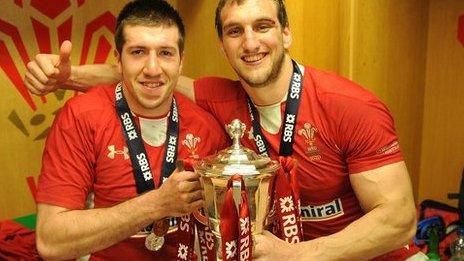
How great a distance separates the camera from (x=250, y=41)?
1622mm

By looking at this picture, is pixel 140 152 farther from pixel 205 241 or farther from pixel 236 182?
pixel 236 182

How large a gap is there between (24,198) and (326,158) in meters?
1.45

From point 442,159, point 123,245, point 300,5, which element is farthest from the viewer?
point 442,159

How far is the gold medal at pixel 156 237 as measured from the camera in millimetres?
1576

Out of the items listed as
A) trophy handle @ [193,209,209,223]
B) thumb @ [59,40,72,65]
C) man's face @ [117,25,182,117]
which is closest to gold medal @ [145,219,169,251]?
trophy handle @ [193,209,209,223]

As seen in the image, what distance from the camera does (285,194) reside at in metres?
1.44

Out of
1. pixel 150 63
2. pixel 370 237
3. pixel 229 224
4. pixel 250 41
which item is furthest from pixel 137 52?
pixel 370 237

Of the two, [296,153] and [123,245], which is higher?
[296,153]

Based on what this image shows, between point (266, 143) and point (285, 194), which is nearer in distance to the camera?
point (285, 194)

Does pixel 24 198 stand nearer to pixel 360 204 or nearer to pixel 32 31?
pixel 32 31

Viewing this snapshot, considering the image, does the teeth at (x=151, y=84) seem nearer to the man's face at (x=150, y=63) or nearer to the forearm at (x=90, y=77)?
the man's face at (x=150, y=63)

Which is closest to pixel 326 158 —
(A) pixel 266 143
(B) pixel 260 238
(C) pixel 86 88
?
(A) pixel 266 143

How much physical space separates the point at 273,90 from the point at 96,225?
631 mm

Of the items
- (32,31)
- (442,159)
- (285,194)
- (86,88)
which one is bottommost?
(442,159)
